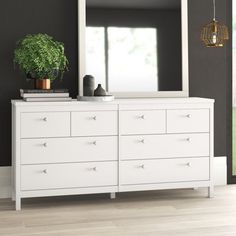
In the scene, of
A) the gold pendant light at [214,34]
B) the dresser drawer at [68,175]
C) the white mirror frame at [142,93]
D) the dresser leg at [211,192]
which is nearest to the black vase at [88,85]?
the white mirror frame at [142,93]

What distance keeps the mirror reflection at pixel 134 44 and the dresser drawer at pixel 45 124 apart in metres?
0.64

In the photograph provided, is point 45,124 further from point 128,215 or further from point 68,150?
point 128,215

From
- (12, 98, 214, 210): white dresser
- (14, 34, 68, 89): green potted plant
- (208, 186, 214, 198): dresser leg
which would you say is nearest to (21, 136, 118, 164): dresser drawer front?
(12, 98, 214, 210): white dresser

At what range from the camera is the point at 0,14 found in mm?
4848

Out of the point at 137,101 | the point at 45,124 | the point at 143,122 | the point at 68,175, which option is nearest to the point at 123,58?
the point at 137,101

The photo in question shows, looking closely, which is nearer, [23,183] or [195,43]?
[23,183]

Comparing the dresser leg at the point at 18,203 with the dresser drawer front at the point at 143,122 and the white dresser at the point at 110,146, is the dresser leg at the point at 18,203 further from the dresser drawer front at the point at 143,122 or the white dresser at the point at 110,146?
the dresser drawer front at the point at 143,122

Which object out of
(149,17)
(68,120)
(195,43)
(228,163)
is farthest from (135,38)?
(228,163)

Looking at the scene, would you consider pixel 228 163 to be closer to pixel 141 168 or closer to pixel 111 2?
pixel 141 168

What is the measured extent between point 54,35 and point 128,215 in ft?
5.27

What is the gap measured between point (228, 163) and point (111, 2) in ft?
5.78

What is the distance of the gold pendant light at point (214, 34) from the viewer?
4.88 m

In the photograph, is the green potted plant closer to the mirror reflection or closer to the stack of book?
the stack of book

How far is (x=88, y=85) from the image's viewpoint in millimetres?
4746
